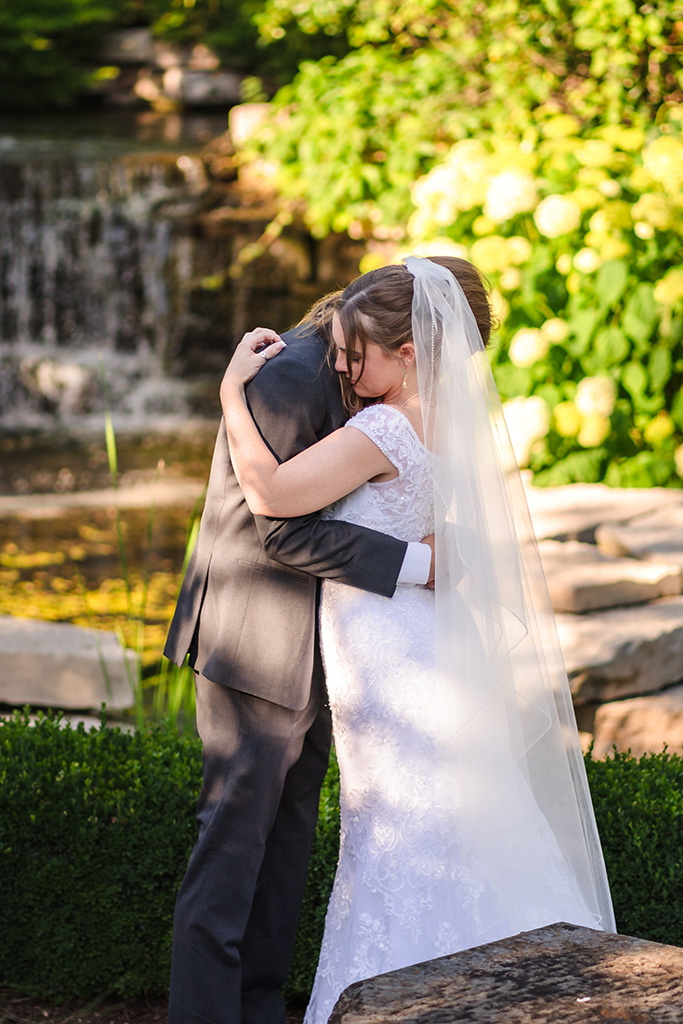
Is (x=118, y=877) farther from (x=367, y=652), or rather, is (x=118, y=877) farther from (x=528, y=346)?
(x=528, y=346)

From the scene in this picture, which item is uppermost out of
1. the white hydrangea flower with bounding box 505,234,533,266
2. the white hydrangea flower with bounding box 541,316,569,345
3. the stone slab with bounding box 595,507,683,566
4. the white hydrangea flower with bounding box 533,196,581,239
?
the white hydrangea flower with bounding box 533,196,581,239

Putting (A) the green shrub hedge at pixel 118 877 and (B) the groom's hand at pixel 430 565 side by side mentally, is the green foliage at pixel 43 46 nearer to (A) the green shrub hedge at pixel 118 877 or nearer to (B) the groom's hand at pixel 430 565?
(A) the green shrub hedge at pixel 118 877

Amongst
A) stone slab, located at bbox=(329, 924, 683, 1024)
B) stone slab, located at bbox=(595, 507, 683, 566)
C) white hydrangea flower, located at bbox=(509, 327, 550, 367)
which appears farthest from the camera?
white hydrangea flower, located at bbox=(509, 327, 550, 367)

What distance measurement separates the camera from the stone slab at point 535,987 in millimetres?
1507

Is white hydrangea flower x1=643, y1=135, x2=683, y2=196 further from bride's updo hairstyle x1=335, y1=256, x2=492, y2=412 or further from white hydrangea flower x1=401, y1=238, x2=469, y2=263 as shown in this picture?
bride's updo hairstyle x1=335, y1=256, x2=492, y2=412

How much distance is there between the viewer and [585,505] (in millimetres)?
5148

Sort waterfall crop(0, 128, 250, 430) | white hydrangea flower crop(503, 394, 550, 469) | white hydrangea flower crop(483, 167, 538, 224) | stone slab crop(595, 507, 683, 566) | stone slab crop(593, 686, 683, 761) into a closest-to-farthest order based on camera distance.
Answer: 1. stone slab crop(593, 686, 683, 761)
2. stone slab crop(595, 507, 683, 566)
3. white hydrangea flower crop(503, 394, 550, 469)
4. white hydrangea flower crop(483, 167, 538, 224)
5. waterfall crop(0, 128, 250, 430)

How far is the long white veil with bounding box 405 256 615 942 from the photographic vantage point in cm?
227

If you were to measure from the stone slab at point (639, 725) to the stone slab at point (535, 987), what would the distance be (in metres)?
1.94

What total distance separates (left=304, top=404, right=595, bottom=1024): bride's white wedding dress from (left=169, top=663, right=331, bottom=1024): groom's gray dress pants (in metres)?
0.12

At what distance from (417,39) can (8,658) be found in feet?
21.2

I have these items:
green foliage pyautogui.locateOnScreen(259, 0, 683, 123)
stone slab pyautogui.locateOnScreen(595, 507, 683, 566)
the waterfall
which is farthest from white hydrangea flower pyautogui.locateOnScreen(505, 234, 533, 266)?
the waterfall

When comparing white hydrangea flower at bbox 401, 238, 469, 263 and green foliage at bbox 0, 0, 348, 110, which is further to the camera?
green foliage at bbox 0, 0, 348, 110

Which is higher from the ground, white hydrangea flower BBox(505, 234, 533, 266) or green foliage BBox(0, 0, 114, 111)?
green foliage BBox(0, 0, 114, 111)
